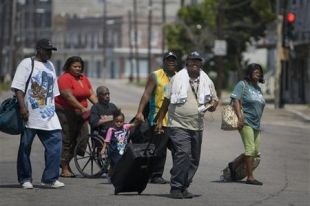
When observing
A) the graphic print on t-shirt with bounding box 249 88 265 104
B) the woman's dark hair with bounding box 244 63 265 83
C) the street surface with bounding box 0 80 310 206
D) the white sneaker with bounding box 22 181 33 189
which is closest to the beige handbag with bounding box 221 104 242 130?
the graphic print on t-shirt with bounding box 249 88 265 104

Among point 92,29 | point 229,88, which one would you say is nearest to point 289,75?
point 229,88

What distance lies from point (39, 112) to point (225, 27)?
46.0 meters

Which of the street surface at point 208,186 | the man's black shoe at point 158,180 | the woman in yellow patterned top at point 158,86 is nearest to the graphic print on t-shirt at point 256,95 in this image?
the street surface at point 208,186

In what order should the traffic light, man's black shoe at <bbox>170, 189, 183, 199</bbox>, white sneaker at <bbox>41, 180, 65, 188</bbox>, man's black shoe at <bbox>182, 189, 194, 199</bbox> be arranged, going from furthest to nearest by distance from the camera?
the traffic light
white sneaker at <bbox>41, 180, 65, 188</bbox>
man's black shoe at <bbox>182, 189, 194, 199</bbox>
man's black shoe at <bbox>170, 189, 183, 199</bbox>

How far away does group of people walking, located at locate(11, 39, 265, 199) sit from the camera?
11.9 m

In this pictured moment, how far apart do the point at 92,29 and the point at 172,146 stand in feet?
371

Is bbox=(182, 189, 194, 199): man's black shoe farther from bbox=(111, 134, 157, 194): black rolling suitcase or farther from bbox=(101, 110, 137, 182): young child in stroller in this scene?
bbox=(101, 110, 137, 182): young child in stroller

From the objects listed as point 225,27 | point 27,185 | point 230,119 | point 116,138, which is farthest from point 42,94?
point 225,27

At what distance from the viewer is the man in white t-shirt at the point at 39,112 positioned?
40.8 ft

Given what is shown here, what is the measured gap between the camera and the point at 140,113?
1260 centimetres

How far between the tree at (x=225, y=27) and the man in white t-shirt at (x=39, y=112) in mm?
42147

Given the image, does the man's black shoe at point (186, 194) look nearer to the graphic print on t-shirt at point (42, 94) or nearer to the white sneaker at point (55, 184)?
the white sneaker at point (55, 184)

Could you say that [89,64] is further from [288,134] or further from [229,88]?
[288,134]

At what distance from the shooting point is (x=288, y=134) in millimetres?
26625
